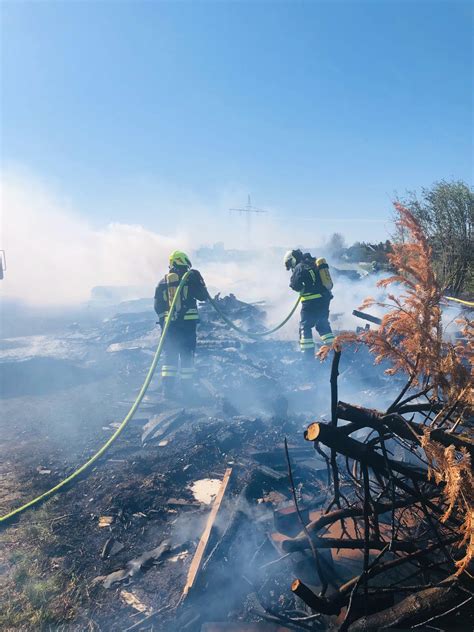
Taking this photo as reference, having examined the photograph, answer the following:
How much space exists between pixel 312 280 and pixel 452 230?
6209 millimetres

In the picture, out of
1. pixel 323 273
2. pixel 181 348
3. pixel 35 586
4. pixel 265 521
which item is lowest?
pixel 35 586

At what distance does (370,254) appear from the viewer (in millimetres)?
16234

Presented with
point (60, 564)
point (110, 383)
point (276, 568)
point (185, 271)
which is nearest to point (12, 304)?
point (110, 383)

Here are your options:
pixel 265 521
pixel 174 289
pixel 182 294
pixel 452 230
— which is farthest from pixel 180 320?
pixel 452 230

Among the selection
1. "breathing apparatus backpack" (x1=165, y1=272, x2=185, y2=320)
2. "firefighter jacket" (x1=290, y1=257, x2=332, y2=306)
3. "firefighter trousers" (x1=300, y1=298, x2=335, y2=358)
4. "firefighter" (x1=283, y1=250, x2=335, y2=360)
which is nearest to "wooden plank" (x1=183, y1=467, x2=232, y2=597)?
"breathing apparatus backpack" (x1=165, y1=272, x2=185, y2=320)

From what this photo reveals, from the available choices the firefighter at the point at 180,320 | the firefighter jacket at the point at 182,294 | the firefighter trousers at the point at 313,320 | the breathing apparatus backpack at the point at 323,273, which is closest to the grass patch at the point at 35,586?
the firefighter at the point at 180,320

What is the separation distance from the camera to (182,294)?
7730 millimetres

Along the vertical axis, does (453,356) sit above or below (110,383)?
above

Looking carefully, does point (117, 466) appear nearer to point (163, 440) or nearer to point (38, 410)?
point (163, 440)

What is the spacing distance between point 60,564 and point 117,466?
1945 millimetres

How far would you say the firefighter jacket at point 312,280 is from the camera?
7.91 metres

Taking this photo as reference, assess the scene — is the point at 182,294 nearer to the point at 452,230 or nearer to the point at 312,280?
the point at 312,280

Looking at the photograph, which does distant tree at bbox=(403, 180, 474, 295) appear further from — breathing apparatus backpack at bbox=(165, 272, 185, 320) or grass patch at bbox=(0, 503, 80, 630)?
grass patch at bbox=(0, 503, 80, 630)

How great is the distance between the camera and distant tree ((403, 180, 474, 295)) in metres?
10.9
